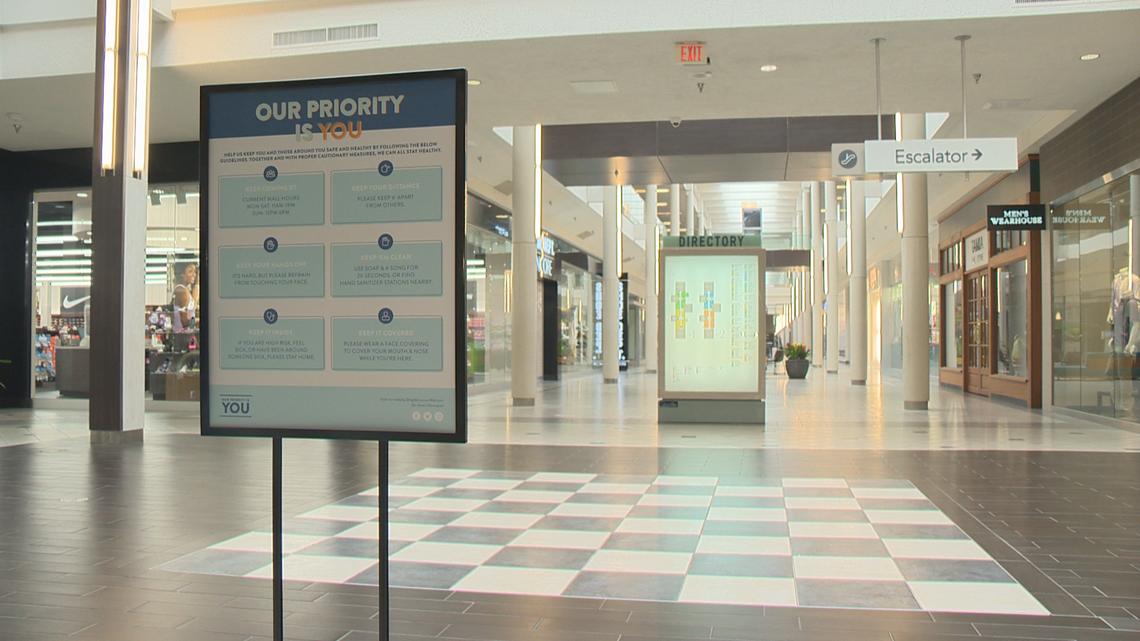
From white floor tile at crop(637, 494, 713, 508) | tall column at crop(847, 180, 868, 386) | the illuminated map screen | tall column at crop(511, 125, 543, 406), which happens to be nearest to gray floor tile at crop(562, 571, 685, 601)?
white floor tile at crop(637, 494, 713, 508)

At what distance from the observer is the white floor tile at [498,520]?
517cm

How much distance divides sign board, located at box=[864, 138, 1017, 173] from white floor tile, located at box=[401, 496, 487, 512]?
17.4ft

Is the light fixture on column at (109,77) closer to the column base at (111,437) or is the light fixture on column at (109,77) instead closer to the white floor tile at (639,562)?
the column base at (111,437)

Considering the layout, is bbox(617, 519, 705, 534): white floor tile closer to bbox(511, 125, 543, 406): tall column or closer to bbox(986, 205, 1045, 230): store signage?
bbox(511, 125, 543, 406): tall column

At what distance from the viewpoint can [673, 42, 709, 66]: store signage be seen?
27.5ft

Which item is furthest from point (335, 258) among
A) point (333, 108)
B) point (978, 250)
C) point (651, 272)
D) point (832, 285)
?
point (832, 285)

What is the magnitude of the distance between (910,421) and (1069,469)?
448cm

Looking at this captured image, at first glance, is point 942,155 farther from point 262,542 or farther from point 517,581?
point 262,542

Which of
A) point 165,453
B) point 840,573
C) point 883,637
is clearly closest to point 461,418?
point 883,637

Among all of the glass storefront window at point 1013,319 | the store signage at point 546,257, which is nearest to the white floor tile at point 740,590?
the glass storefront window at point 1013,319

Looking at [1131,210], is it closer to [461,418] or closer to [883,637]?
[883,637]

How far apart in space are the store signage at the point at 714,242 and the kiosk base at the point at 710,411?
2.08 metres

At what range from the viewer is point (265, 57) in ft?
29.5

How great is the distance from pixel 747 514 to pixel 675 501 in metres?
0.59
